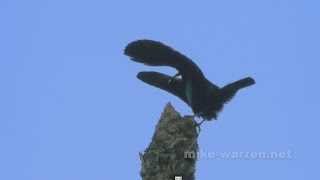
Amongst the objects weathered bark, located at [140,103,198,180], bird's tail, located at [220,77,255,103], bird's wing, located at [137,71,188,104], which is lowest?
weathered bark, located at [140,103,198,180]

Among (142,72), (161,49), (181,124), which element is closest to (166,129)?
(181,124)

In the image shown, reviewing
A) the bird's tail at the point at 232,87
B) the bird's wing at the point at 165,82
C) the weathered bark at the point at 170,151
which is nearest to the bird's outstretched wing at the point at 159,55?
the bird's tail at the point at 232,87

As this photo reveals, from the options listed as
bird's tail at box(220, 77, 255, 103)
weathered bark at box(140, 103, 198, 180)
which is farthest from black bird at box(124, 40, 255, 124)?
weathered bark at box(140, 103, 198, 180)

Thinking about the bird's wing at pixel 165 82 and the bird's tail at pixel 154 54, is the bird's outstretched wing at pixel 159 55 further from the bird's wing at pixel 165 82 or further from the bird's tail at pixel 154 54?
the bird's wing at pixel 165 82

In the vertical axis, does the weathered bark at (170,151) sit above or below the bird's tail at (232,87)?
below

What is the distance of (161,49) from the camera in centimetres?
1323

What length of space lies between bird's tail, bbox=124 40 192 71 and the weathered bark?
2.57 meters

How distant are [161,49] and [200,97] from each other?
1371 mm

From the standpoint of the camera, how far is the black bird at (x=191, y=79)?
43.6ft

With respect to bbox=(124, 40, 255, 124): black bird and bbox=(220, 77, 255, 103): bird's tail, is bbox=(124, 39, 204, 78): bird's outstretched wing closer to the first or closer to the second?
bbox=(124, 40, 255, 124): black bird

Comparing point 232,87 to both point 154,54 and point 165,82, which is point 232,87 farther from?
point 165,82

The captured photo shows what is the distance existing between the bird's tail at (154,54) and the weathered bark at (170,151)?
8.43 ft

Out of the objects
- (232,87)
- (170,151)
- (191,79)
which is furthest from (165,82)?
(170,151)

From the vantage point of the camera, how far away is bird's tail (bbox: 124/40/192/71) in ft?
43.2
